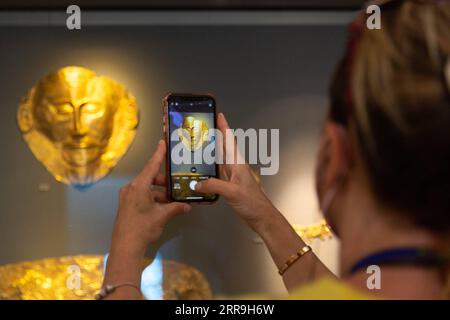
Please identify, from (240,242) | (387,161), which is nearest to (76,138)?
(240,242)

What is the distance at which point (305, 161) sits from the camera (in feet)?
3.05

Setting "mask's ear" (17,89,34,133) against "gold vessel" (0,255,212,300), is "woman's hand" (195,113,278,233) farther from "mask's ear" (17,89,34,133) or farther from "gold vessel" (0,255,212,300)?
"mask's ear" (17,89,34,133)

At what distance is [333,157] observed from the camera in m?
0.32

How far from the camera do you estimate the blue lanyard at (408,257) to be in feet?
0.94

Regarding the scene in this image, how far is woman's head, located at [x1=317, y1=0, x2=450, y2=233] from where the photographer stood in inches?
10.6

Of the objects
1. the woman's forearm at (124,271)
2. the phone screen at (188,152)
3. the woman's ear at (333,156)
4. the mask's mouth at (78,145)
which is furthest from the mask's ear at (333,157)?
the mask's mouth at (78,145)

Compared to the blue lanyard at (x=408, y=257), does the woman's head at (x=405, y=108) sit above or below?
above

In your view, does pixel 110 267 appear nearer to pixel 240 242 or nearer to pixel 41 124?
pixel 240 242

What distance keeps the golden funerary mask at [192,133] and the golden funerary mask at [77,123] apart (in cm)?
31

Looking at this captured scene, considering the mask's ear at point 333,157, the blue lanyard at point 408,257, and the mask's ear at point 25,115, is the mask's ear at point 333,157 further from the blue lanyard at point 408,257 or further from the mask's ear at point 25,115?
the mask's ear at point 25,115

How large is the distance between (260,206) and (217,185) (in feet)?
0.21

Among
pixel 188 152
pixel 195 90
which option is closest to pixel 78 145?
pixel 195 90

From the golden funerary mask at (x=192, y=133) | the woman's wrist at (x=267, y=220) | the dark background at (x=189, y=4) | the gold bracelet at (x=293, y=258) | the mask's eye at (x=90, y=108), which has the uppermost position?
the dark background at (x=189, y=4)

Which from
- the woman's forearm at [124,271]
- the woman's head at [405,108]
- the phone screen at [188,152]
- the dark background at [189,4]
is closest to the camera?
the woman's head at [405,108]
